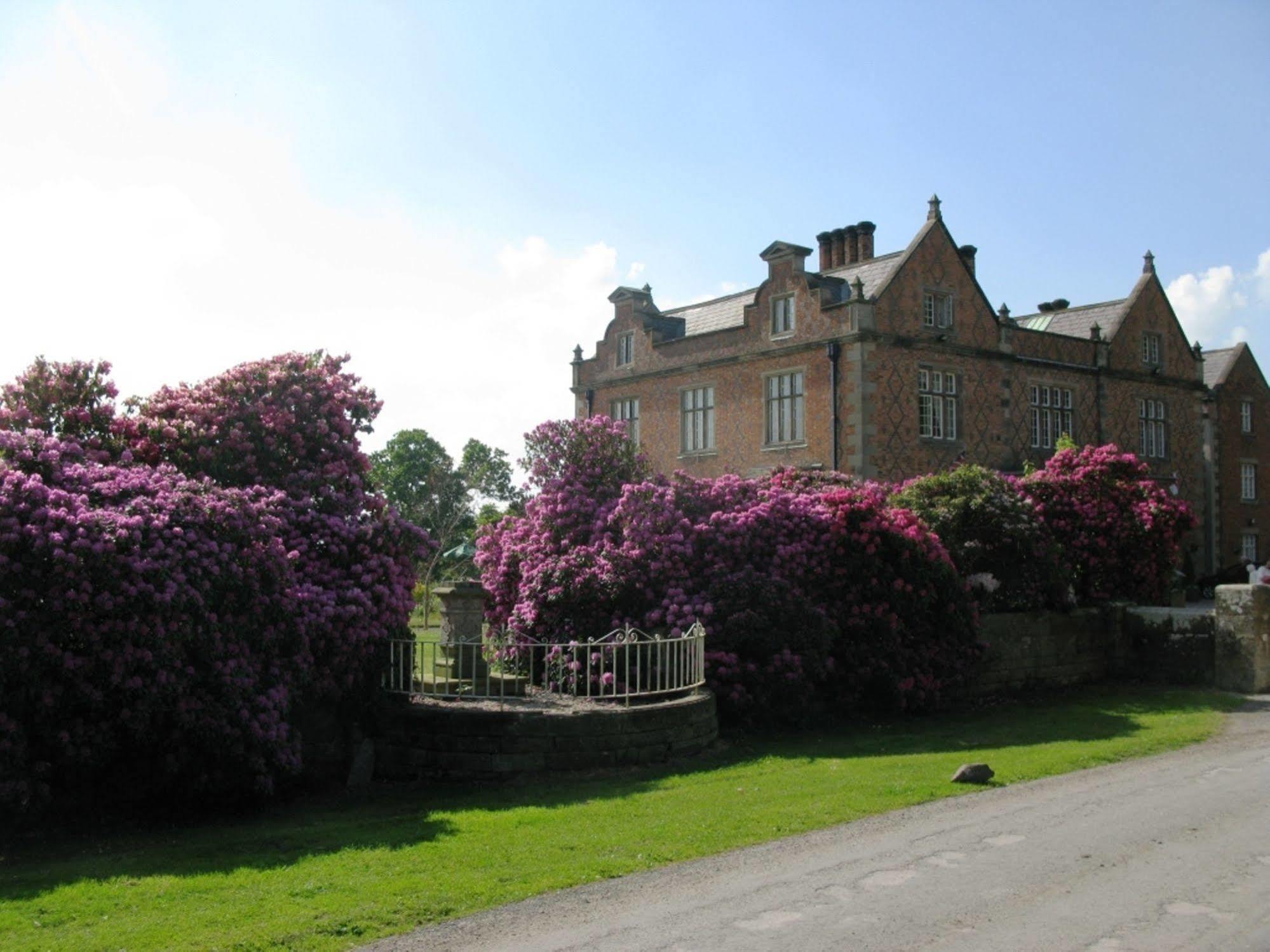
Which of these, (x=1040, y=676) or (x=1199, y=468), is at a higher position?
(x=1199, y=468)

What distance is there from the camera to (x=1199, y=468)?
4150 centimetres

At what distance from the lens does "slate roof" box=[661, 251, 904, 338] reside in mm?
32250

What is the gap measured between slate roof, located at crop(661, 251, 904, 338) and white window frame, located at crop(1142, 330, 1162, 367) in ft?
38.1

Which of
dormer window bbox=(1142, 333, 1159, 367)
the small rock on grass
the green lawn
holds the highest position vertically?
dormer window bbox=(1142, 333, 1159, 367)

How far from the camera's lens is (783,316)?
108ft

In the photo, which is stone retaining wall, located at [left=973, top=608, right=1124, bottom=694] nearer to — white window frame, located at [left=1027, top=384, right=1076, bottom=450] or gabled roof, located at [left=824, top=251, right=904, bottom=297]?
gabled roof, located at [left=824, top=251, right=904, bottom=297]

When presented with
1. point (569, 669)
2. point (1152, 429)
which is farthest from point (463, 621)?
point (1152, 429)

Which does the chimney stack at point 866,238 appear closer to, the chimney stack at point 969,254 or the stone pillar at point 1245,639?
the chimney stack at point 969,254

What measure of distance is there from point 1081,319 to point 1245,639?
24162 mm

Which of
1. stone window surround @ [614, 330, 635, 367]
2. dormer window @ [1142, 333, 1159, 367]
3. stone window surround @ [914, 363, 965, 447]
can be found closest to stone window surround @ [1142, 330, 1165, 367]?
dormer window @ [1142, 333, 1159, 367]

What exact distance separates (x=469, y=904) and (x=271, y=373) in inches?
308

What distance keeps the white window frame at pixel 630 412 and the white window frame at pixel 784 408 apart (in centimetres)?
552

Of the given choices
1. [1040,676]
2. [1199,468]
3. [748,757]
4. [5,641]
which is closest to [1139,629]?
[1040,676]

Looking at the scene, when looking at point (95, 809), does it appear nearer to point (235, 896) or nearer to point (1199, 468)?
point (235, 896)
